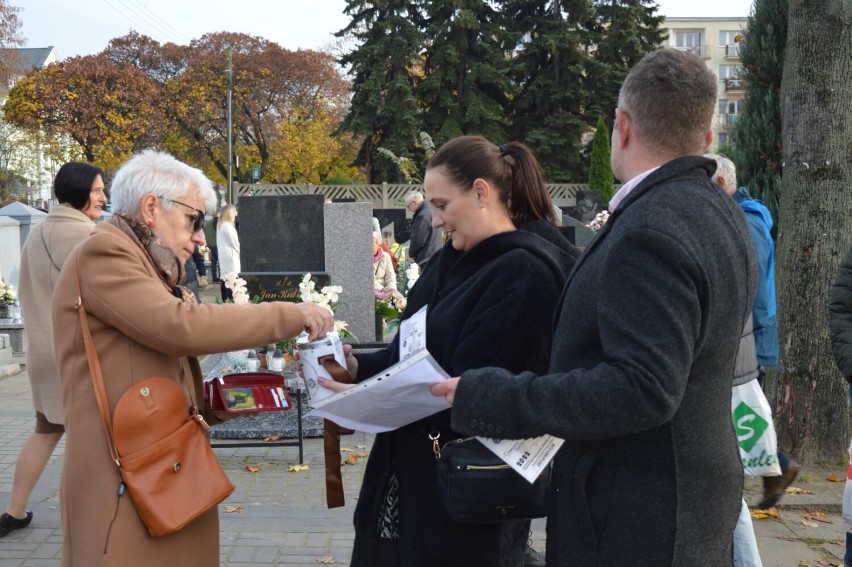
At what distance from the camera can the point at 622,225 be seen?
6.41ft

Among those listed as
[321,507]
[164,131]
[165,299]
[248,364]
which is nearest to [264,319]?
[165,299]

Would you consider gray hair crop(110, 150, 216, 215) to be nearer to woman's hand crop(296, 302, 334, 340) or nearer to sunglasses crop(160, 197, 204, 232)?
sunglasses crop(160, 197, 204, 232)

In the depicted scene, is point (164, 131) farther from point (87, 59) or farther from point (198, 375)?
point (198, 375)

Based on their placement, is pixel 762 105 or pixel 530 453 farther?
pixel 762 105

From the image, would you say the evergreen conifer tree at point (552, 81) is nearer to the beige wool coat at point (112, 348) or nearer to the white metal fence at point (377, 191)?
the white metal fence at point (377, 191)

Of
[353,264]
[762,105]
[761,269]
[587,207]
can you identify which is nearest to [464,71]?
[587,207]

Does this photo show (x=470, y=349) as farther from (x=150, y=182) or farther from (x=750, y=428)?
(x=750, y=428)

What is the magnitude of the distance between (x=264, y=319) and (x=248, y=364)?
6.26 meters

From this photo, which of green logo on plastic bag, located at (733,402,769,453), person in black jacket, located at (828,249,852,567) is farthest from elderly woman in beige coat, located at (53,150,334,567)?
person in black jacket, located at (828,249,852,567)

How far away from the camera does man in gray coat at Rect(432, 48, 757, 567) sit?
6.00 feet

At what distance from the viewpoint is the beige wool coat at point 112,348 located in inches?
100

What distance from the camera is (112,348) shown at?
103 inches

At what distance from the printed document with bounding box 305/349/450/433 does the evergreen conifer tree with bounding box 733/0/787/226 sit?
247 inches

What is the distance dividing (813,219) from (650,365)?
4.82m
